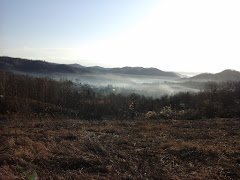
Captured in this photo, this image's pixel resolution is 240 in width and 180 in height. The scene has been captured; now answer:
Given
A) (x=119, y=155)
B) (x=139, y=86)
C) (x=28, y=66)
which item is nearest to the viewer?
(x=119, y=155)

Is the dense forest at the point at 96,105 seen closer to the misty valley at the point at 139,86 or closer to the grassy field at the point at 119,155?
the grassy field at the point at 119,155

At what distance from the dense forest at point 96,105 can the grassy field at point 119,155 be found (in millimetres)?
6809

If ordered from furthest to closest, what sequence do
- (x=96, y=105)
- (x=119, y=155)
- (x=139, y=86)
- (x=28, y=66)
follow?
(x=28, y=66)
(x=139, y=86)
(x=96, y=105)
(x=119, y=155)

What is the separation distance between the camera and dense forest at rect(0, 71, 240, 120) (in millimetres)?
20078

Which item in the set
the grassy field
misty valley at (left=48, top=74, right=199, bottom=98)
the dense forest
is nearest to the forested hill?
misty valley at (left=48, top=74, right=199, bottom=98)

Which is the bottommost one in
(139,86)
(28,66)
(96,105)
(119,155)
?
(139,86)

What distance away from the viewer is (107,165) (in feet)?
25.5

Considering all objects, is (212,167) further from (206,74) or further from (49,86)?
(206,74)

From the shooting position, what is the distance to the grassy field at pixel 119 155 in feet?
23.8

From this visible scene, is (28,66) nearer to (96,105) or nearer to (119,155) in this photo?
(96,105)

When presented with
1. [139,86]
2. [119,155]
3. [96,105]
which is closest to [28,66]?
[139,86]

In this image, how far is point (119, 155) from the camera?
28.9 ft

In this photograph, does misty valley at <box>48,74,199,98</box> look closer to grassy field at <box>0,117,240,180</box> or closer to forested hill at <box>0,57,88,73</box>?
forested hill at <box>0,57,88,73</box>

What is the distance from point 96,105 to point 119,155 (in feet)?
57.0
